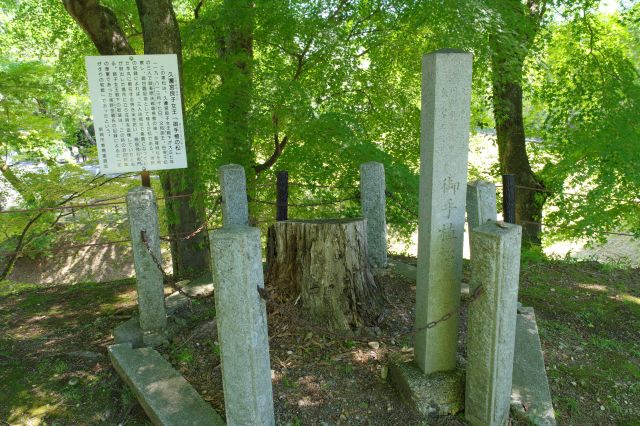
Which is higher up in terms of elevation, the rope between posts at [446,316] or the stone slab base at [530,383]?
the rope between posts at [446,316]

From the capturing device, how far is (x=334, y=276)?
3957 millimetres

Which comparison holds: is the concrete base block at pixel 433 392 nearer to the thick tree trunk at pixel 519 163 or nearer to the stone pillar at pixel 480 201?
the stone pillar at pixel 480 201

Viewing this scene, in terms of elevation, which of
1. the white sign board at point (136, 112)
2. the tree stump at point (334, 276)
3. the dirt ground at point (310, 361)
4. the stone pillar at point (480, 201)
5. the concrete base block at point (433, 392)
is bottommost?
the dirt ground at point (310, 361)

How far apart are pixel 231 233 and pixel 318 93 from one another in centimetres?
497

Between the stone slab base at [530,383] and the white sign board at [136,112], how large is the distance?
12.1 feet

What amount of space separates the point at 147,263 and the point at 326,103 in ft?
13.0

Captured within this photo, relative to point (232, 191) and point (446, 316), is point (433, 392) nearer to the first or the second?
point (446, 316)

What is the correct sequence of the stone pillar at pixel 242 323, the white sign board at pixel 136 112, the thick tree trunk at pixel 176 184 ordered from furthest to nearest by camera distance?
the thick tree trunk at pixel 176 184, the white sign board at pixel 136 112, the stone pillar at pixel 242 323

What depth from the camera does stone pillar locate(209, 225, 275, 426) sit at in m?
2.36

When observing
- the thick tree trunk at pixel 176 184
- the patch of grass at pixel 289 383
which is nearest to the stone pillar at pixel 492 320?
the patch of grass at pixel 289 383

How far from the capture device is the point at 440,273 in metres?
2.89

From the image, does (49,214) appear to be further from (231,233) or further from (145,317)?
(231,233)

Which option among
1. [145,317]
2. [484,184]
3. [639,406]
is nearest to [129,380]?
[145,317]

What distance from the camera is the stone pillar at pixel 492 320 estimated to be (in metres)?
2.55
